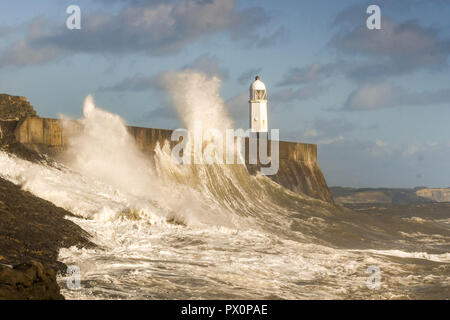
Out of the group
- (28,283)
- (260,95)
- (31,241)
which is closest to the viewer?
(28,283)

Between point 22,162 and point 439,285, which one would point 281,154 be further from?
point 439,285

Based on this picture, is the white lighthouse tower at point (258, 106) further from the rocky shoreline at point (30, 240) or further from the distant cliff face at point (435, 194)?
the distant cliff face at point (435, 194)

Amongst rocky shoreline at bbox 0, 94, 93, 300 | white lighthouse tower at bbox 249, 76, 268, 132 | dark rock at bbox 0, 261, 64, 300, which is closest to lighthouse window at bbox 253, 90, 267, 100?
white lighthouse tower at bbox 249, 76, 268, 132

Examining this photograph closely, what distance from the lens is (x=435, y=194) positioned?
67562mm

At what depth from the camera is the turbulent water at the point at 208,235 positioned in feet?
25.9

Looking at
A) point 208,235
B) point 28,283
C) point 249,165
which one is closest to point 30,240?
point 28,283

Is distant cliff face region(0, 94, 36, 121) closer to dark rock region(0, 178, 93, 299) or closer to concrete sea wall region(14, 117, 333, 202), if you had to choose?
concrete sea wall region(14, 117, 333, 202)

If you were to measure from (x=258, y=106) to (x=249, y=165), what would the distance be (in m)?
7.70

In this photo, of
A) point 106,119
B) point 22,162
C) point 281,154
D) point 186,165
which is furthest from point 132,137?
point 281,154

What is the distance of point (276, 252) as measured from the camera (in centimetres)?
1082

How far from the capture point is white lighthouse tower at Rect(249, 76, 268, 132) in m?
27.8

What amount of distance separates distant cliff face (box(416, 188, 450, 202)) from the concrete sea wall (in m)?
43.8

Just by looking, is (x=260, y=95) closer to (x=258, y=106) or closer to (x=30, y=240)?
(x=258, y=106)

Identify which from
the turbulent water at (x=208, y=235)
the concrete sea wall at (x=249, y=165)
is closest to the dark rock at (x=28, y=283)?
the turbulent water at (x=208, y=235)
